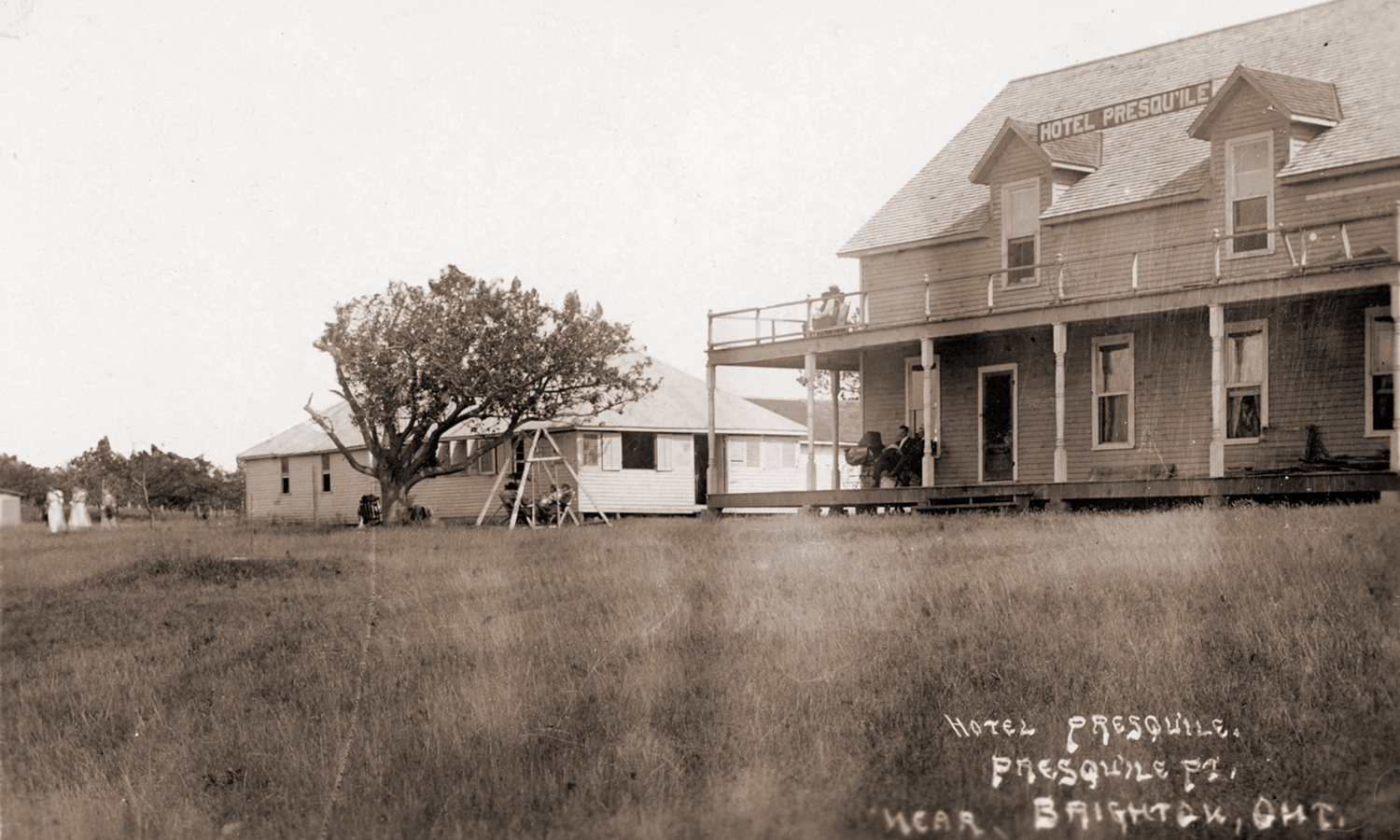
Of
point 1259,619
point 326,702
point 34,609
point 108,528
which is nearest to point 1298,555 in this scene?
point 1259,619

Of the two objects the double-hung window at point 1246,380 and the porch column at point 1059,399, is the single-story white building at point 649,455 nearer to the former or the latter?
the porch column at point 1059,399

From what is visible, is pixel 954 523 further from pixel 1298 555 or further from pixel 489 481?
pixel 489 481

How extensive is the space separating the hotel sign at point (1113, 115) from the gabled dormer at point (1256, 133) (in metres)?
1.35

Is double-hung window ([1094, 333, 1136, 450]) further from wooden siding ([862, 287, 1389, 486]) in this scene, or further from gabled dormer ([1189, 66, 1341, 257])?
gabled dormer ([1189, 66, 1341, 257])

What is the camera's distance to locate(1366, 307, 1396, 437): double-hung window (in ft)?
56.0

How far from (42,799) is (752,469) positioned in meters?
28.4

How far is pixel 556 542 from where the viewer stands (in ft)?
61.0

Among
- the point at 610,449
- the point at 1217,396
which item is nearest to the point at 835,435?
the point at 1217,396

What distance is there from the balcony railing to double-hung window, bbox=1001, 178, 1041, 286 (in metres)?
0.13

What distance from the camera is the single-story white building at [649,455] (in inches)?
1325

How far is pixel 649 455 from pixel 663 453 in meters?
0.39

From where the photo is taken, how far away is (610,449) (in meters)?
34.0

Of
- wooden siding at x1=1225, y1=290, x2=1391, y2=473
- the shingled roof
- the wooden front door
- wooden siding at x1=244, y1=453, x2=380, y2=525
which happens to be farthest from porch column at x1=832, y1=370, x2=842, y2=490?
wooden siding at x1=244, y1=453, x2=380, y2=525

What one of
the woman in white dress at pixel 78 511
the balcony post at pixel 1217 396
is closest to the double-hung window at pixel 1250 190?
the balcony post at pixel 1217 396
